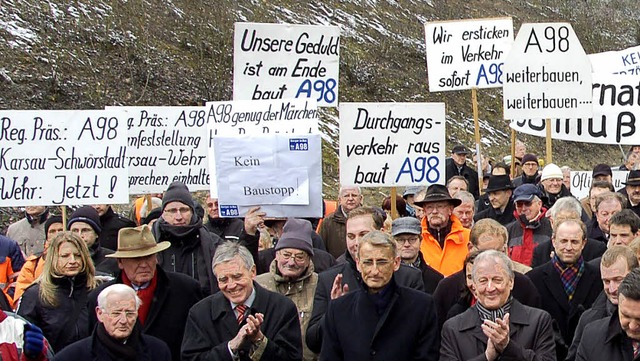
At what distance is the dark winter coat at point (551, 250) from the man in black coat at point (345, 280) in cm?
155

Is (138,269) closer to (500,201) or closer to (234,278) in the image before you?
(234,278)

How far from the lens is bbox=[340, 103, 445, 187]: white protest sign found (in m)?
10.0

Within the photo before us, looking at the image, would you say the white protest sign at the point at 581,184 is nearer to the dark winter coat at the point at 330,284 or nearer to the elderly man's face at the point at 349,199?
the elderly man's face at the point at 349,199

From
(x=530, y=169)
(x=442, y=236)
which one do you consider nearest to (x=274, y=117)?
(x=442, y=236)

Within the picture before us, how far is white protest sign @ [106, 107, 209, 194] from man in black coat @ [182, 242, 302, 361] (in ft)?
13.5

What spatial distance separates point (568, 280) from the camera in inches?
310

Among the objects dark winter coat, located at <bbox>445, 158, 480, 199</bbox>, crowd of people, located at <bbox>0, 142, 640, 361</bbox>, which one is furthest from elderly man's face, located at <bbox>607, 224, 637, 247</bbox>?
dark winter coat, located at <bbox>445, 158, 480, 199</bbox>

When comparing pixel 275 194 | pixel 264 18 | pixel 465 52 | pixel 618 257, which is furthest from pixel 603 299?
pixel 264 18

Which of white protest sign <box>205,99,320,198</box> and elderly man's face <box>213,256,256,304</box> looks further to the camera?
white protest sign <box>205,99,320,198</box>

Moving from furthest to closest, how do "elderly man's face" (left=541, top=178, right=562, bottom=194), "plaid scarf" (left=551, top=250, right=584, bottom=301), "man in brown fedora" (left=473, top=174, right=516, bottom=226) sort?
"elderly man's face" (left=541, top=178, right=562, bottom=194) → "man in brown fedora" (left=473, top=174, right=516, bottom=226) → "plaid scarf" (left=551, top=250, right=584, bottom=301)

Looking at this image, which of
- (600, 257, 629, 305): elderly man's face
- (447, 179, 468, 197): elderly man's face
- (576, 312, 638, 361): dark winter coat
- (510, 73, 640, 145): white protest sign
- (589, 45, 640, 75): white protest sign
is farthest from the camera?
(589, 45, 640, 75): white protest sign

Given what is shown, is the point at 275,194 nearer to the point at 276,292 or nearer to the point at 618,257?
the point at 276,292

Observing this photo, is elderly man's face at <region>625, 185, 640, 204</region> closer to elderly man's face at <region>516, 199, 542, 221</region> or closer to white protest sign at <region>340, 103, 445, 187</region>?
elderly man's face at <region>516, 199, 542, 221</region>

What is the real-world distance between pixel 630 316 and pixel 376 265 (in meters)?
1.48
